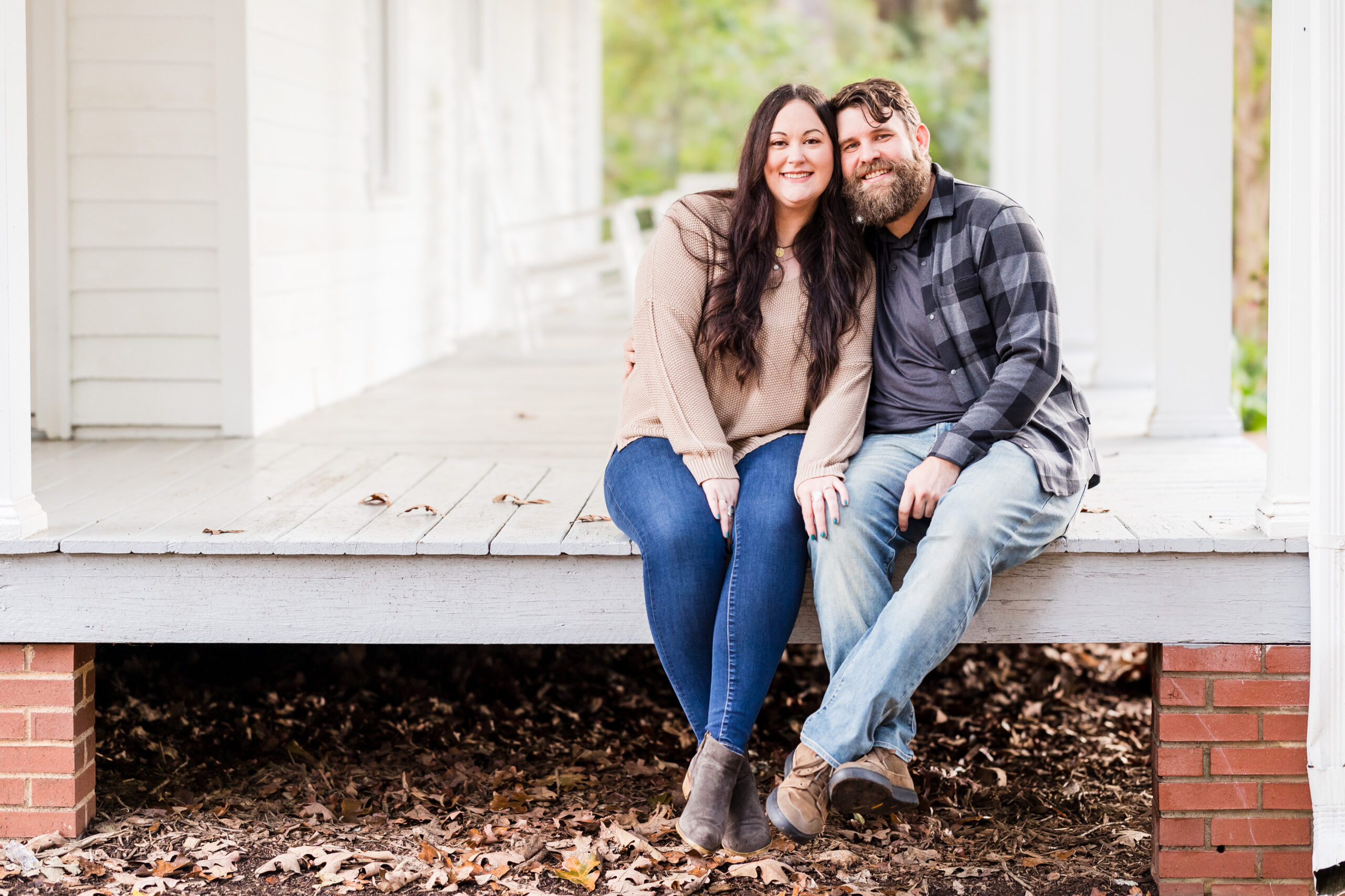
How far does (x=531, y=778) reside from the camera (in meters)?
3.35

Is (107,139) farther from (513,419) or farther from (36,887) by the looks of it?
(36,887)

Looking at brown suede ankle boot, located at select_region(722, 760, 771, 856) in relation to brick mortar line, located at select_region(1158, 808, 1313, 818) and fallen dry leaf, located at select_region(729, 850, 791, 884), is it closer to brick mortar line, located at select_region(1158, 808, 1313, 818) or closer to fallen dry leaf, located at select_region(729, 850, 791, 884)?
fallen dry leaf, located at select_region(729, 850, 791, 884)

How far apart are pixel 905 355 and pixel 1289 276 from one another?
73 centimetres

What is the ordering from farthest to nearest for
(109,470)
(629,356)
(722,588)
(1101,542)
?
(109,470) → (629,356) → (1101,542) → (722,588)

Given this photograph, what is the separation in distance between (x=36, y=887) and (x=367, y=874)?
23.9 inches

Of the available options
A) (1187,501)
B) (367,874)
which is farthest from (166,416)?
(1187,501)

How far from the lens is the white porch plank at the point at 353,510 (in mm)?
2764

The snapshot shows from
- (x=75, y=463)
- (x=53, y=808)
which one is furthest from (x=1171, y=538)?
(x=75, y=463)

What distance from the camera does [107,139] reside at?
163 inches

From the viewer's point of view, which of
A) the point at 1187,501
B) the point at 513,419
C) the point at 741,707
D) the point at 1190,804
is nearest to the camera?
the point at 741,707

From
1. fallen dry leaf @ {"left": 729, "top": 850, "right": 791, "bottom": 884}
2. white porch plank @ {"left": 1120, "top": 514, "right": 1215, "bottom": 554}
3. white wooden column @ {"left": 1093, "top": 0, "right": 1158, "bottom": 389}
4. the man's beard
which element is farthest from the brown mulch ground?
white wooden column @ {"left": 1093, "top": 0, "right": 1158, "bottom": 389}

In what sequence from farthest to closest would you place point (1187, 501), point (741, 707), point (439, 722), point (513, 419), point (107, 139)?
1. point (513, 419)
2. point (107, 139)
3. point (439, 722)
4. point (1187, 501)
5. point (741, 707)

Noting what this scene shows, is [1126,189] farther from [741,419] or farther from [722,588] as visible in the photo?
[722,588]

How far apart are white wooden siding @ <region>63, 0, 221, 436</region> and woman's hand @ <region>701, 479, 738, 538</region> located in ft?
7.21
